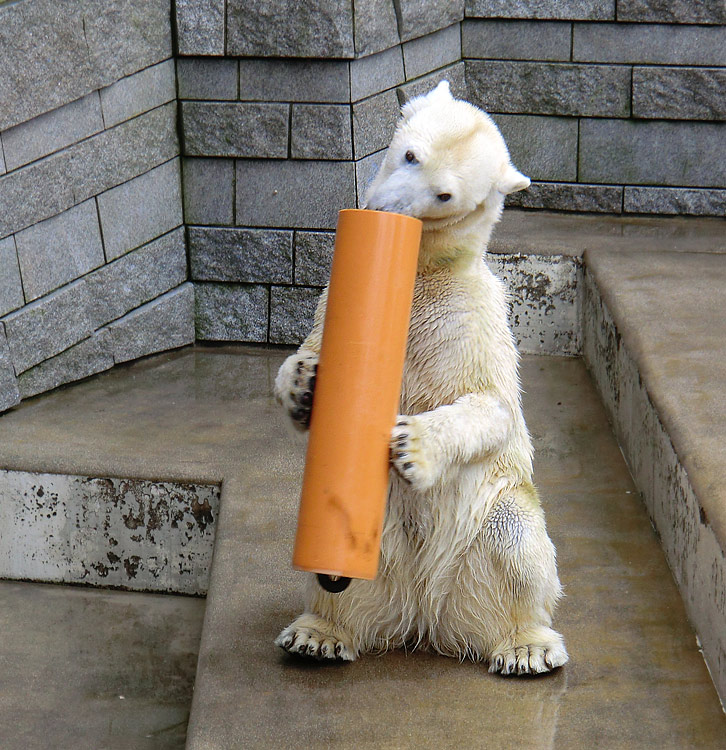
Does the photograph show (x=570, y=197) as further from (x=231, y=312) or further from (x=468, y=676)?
(x=468, y=676)

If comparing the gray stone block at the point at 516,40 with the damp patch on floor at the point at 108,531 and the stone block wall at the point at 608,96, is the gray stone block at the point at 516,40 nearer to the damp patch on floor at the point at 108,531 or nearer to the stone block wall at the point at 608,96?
the stone block wall at the point at 608,96

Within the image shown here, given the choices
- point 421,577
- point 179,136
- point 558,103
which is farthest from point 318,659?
point 558,103

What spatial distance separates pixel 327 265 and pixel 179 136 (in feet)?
2.77

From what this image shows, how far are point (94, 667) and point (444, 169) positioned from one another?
1.95m

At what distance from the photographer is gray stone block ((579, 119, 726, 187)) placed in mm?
5281

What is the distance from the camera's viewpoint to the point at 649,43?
5.17 m

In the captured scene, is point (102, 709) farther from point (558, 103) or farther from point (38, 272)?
point (558, 103)

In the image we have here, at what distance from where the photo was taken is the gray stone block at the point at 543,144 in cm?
536

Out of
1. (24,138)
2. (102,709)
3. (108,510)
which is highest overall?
(24,138)

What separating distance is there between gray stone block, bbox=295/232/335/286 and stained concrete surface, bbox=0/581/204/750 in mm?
1625

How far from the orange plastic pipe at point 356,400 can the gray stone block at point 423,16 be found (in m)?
2.68

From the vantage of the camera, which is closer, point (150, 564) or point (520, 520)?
A: point (520, 520)

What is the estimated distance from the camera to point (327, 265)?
4.54 m

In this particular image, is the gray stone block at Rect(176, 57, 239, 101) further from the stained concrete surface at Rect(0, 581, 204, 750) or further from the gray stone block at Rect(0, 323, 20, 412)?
the stained concrete surface at Rect(0, 581, 204, 750)
